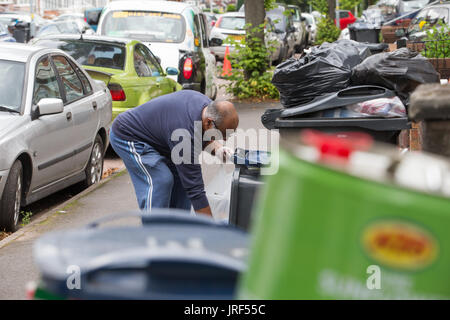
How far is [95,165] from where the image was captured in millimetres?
8930

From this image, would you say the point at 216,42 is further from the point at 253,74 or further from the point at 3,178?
the point at 3,178

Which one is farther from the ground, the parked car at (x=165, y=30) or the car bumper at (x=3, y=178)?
the parked car at (x=165, y=30)

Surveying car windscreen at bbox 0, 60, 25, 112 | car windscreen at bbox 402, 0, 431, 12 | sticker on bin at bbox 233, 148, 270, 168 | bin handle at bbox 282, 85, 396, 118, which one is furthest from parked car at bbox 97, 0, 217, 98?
car windscreen at bbox 402, 0, 431, 12

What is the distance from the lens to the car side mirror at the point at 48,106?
7.16 metres

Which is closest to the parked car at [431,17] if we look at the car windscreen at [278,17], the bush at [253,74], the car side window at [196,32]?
the bush at [253,74]

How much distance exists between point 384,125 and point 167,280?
3.53m

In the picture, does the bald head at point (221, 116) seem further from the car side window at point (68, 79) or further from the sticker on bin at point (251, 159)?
the car side window at point (68, 79)

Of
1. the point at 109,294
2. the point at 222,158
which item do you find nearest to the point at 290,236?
the point at 109,294

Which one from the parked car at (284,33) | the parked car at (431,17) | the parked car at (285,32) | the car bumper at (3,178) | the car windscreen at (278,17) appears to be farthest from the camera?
the car windscreen at (278,17)

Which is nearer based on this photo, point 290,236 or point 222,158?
point 290,236

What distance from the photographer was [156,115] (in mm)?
5309

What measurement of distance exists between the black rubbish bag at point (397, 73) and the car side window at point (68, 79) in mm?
3323

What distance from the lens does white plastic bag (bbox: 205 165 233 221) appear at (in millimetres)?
5293
